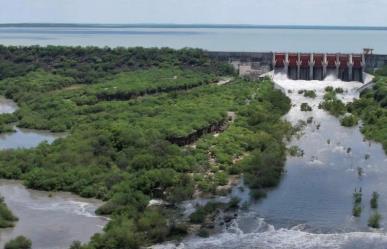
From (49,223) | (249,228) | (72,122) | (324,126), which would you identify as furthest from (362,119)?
(49,223)

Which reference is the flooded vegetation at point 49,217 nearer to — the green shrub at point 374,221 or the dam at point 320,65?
the green shrub at point 374,221

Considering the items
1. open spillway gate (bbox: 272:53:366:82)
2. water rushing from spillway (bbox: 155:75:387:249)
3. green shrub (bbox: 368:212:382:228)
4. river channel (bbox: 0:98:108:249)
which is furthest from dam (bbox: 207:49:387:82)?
A: river channel (bbox: 0:98:108:249)

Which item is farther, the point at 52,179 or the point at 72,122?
the point at 72,122

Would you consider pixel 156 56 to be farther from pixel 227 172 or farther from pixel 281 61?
pixel 227 172

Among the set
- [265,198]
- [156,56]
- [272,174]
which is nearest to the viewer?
[265,198]

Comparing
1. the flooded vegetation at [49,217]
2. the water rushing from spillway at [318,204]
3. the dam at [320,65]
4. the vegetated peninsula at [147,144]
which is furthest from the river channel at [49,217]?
the dam at [320,65]

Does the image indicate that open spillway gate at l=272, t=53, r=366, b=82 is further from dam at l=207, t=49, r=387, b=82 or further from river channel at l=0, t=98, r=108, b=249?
river channel at l=0, t=98, r=108, b=249

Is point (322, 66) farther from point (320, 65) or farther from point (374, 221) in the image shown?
point (374, 221)

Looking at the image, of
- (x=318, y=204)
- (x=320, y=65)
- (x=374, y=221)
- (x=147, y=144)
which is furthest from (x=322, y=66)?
(x=374, y=221)
